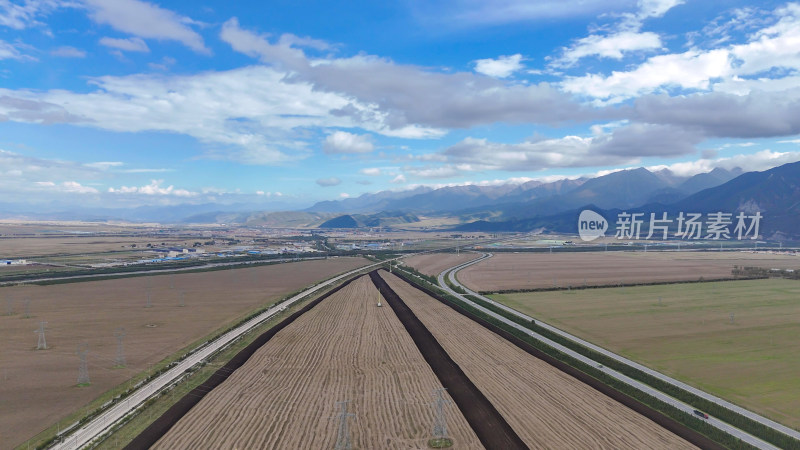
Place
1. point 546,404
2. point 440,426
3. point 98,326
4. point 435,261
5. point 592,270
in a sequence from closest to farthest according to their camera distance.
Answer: point 440,426 → point 546,404 → point 98,326 → point 592,270 → point 435,261

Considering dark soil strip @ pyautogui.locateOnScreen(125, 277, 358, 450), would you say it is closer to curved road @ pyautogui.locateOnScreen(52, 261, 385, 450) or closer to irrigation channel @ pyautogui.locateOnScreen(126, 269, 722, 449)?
irrigation channel @ pyautogui.locateOnScreen(126, 269, 722, 449)

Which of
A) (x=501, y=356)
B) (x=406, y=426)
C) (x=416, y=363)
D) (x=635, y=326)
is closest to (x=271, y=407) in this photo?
(x=406, y=426)

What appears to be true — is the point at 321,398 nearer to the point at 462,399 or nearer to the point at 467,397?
the point at 462,399

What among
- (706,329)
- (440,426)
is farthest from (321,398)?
(706,329)

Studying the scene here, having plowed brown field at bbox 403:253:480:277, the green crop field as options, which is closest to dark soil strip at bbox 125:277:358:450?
the green crop field

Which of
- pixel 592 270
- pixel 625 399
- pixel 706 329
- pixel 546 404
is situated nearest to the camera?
pixel 546 404

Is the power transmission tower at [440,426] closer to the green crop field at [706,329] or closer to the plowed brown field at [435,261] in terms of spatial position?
the green crop field at [706,329]
